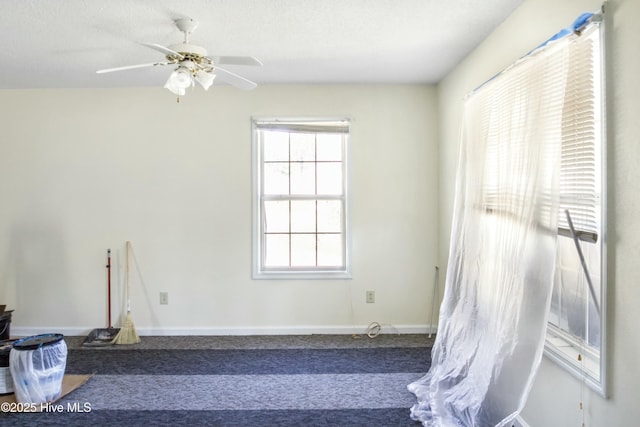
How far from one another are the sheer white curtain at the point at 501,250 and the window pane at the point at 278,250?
5.63ft

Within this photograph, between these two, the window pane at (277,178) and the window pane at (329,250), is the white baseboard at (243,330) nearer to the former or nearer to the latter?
the window pane at (329,250)

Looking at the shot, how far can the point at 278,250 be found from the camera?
3.87 meters

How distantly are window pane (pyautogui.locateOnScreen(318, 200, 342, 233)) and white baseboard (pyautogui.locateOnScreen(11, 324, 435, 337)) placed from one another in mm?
985

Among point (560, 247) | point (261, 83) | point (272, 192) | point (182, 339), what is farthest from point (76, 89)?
point (560, 247)

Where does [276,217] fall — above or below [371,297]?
above

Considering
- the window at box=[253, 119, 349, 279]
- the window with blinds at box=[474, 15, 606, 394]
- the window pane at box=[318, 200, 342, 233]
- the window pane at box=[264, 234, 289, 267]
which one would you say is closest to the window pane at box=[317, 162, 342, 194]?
the window at box=[253, 119, 349, 279]

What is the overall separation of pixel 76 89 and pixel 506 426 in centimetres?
444

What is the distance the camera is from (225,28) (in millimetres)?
2445

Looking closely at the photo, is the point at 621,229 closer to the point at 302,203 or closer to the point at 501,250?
the point at 501,250

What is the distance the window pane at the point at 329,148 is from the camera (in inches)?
151

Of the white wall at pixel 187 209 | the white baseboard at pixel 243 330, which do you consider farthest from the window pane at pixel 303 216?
the white baseboard at pixel 243 330

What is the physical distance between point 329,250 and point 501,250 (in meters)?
1.99

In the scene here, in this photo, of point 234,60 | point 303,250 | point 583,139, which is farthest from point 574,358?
point 303,250

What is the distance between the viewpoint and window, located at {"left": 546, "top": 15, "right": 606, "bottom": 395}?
1.54 m
